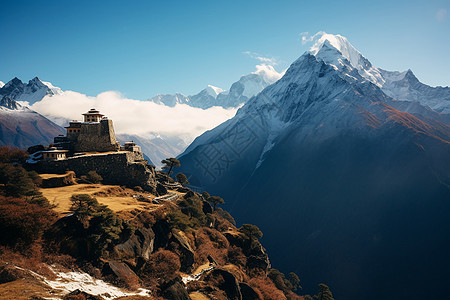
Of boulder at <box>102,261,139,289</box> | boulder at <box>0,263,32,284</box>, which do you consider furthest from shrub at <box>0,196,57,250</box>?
boulder at <box>102,261,139,289</box>

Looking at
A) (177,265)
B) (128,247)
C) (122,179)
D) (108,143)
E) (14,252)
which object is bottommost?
(177,265)

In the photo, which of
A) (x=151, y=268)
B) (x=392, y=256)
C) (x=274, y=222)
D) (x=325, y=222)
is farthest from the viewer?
(x=274, y=222)

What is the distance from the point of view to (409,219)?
140 m

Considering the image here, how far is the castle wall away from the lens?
200 ft

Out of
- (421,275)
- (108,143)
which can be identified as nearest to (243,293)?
(108,143)

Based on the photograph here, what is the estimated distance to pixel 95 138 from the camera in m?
61.7

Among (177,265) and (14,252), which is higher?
(14,252)

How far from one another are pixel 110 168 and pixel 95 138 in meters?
9.90

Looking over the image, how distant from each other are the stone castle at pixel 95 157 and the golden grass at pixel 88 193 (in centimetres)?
483

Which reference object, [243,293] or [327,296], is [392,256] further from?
[243,293]

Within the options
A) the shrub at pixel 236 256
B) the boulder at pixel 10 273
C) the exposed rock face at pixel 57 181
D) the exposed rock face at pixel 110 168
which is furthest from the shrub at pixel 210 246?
the exposed rock face at pixel 57 181

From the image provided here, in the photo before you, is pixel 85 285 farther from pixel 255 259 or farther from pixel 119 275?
pixel 255 259

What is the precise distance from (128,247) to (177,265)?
321 inches

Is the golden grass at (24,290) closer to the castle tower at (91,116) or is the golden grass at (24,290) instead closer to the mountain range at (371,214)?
the castle tower at (91,116)
